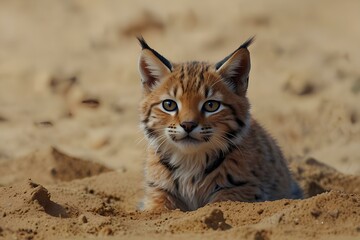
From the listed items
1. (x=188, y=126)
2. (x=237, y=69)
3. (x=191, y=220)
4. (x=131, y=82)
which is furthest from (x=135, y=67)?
(x=191, y=220)

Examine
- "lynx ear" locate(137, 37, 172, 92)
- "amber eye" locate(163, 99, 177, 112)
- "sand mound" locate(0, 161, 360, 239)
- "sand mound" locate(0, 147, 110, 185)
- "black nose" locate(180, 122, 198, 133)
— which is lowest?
"sand mound" locate(0, 147, 110, 185)

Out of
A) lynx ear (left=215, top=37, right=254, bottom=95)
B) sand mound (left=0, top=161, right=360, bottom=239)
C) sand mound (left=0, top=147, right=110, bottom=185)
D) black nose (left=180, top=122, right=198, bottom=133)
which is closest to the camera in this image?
sand mound (left=0, top=161, right=360, bottom=239)

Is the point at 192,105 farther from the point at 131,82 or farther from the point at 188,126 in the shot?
the point at 131,82

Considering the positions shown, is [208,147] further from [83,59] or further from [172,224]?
[83,59]

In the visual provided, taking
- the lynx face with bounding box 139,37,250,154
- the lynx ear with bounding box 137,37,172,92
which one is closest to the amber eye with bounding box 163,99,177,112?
the lynx face with bounding box 139,37,250,154

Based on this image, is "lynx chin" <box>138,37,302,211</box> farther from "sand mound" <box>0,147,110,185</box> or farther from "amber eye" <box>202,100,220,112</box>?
"sand mound" <box>0,147,110,185</box>

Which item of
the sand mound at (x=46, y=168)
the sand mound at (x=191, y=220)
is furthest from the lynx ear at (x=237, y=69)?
the sand mound at (x=46, y=168)

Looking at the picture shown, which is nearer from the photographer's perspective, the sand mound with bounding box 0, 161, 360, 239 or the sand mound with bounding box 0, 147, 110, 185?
the sand mound with bounding box 0, 161, 360, 239

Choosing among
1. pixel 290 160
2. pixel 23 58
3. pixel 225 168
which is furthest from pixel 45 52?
pixel 225 168
